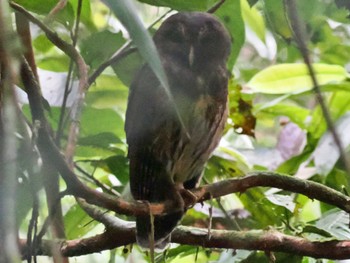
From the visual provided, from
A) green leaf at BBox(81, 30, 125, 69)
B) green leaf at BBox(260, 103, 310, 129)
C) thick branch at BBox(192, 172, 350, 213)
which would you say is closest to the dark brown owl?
green leaf at BBox(81, 30, 125, 69)

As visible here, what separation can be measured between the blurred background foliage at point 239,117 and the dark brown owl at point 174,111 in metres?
0.04

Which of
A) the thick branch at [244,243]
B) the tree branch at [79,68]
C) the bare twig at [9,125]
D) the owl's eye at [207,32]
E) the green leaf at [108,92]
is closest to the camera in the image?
the bare twig at [9,125]

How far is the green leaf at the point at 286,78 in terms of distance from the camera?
6.13 ft

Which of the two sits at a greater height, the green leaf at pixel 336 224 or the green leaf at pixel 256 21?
the green leaf at pixel 256 21

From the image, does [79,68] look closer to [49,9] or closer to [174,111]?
[49,9]

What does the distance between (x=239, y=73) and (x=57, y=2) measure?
1126 mm

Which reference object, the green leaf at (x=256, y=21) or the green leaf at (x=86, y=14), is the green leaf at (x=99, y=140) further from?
the green leaf at (x=256, y=21)

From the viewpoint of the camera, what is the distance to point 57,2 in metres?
1.30

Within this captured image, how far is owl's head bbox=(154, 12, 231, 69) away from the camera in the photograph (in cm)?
163

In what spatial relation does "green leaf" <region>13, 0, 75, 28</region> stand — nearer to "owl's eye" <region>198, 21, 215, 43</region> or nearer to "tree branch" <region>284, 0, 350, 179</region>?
"owl's eye" <region>198, 21, 215, 43</region>

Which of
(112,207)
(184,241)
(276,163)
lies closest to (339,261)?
(184,241)

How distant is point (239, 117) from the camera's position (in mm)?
1852

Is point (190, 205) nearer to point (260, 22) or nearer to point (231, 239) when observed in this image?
point (231, 239)

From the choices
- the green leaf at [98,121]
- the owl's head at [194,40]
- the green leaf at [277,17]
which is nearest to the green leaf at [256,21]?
the owl's head at [194,40]
